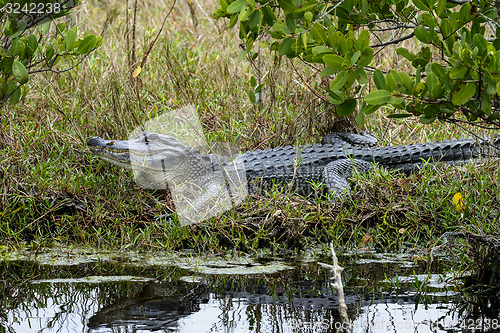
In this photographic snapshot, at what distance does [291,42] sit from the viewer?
323 cm

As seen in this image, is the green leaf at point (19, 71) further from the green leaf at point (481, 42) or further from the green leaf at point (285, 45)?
the green leaf at point (481, 42)

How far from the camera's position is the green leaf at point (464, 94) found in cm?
262

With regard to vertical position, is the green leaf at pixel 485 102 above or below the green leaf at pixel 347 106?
below

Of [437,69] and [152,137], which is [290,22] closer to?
[437,69]

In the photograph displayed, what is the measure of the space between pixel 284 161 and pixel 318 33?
2.48 meters

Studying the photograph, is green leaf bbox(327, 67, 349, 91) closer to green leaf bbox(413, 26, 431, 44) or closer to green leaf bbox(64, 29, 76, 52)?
green leaf bbox(413, 26, 431, 44)

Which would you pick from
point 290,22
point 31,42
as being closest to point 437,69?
point 290,22

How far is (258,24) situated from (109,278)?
176 cm

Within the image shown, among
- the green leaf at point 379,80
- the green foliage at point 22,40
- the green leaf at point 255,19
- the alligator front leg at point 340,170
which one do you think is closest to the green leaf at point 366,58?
the green leaf at point 379,80

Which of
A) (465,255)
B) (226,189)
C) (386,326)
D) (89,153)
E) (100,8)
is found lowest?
(386,326)

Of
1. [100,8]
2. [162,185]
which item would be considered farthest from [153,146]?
[100,8]

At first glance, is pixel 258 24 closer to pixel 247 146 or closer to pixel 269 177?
pixel 269 177

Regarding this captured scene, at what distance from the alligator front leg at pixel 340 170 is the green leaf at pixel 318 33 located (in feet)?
7.21

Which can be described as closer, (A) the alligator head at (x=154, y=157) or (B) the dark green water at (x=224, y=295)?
(B) the dark green water at (x=224, y=295)
